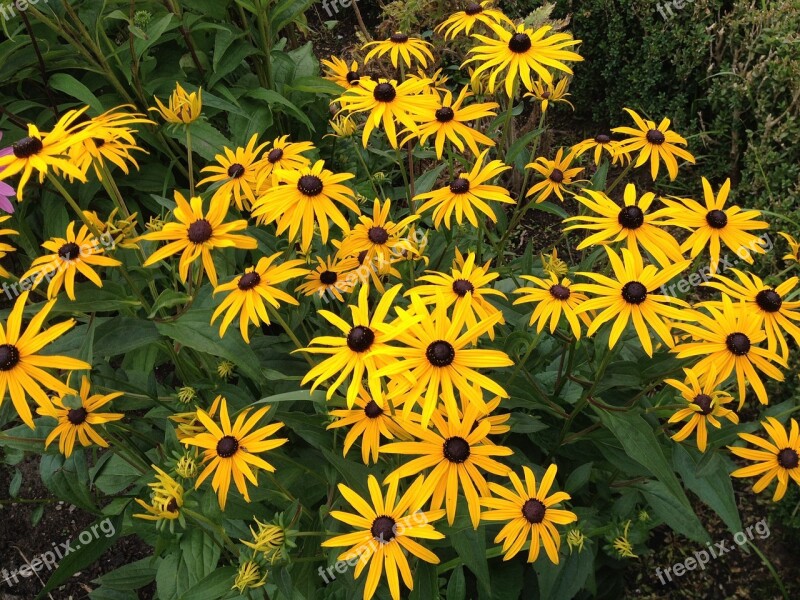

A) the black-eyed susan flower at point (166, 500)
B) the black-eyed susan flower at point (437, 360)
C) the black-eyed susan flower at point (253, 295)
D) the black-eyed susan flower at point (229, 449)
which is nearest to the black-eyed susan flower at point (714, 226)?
the black-eyed susan flower at point (437, 360)

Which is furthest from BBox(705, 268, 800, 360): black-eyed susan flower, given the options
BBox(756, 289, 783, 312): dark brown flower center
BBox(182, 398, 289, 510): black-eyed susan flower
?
BBox(182, 398, 289, 510): black-eyed susan flower

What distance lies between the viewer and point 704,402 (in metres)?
1.51

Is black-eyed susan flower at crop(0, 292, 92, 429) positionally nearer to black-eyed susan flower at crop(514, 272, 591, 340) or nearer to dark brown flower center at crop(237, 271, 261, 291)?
dark brown flower center at crop(237, 271, 261, 291)

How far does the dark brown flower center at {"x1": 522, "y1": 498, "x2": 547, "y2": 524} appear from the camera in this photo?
1427 millimetres

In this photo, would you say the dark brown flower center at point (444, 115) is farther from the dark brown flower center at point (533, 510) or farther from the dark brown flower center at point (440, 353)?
the dark brown flower center at point (533, 510)

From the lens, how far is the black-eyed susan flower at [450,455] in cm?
133

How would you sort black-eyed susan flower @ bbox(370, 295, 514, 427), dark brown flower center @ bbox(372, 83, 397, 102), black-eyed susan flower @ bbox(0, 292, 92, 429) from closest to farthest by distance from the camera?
black-eyed susan flower @ bbox(370, 295, 514, 427) < black-eyed susan flower @ bbox(0, 292, 92, 429) < dark brown flower center @ bbox(372, 83, 397, 102)

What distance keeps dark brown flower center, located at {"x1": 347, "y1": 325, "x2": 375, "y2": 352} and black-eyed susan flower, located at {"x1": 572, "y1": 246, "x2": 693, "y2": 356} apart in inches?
17.9

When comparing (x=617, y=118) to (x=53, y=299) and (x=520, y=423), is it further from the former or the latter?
(x=53, y=299)

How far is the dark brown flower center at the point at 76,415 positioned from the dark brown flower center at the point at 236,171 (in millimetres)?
789

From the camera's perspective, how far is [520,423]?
1.71m

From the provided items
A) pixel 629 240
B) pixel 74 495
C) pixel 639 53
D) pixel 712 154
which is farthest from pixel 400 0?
pixel 74 495

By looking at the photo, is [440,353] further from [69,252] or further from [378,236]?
[69,252]

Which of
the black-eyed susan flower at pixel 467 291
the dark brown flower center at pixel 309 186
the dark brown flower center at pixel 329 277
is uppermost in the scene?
the dark brown flower center at pixel 309 186
